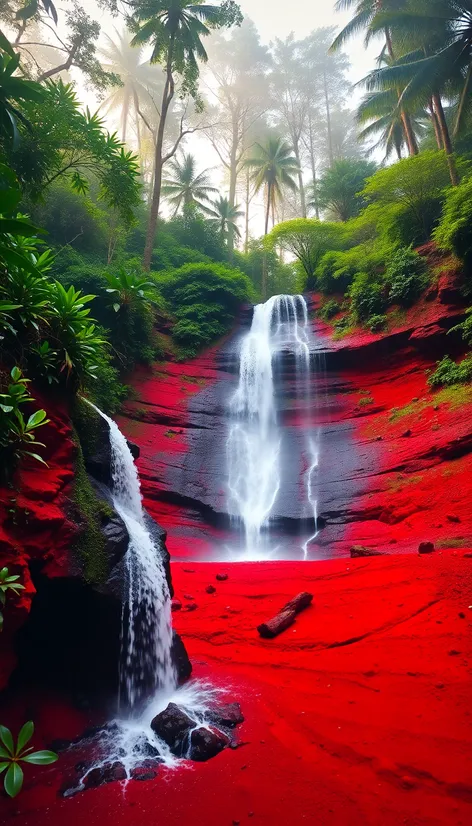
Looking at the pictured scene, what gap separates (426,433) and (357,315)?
710cm

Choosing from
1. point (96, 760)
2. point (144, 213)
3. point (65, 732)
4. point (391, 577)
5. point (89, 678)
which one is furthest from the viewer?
point (144, 213)

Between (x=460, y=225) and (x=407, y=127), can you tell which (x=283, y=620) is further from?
(x=407, y=127)

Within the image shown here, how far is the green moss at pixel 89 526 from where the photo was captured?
12.1 ft

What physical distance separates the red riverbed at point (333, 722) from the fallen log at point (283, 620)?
0.10m

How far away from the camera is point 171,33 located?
19.0 metres

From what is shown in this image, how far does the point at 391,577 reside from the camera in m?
5.81

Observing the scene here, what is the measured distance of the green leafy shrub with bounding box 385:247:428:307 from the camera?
15.2 m

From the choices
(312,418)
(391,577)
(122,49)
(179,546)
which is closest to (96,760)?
(391,577)

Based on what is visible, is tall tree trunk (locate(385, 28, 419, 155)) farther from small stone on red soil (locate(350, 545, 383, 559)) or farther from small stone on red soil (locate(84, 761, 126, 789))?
small stone on red soil (locate(84, 761, 126, 789))

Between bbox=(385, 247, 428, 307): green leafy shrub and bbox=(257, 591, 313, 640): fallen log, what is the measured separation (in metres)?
13.3

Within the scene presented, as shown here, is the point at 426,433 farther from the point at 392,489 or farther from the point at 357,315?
the point at 357,315

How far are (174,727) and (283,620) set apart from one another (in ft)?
6.81

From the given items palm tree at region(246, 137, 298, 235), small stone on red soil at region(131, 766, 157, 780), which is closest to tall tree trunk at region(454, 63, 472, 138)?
palm tree at region(246, 137, 298, 235)

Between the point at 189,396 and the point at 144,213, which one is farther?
the point at 144,213
